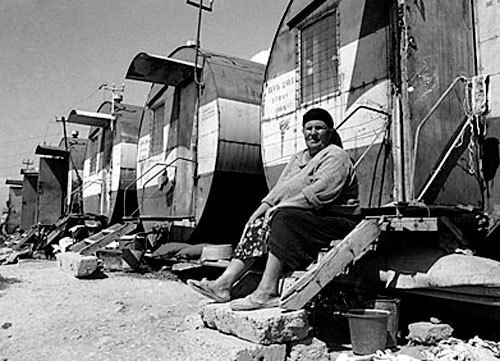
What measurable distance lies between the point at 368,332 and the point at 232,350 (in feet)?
3.23

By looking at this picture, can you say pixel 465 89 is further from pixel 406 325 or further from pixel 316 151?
pixel 406 325

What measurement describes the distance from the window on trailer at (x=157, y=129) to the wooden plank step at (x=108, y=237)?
1.58 meters

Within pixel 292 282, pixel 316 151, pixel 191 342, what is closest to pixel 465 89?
pixel 316 151

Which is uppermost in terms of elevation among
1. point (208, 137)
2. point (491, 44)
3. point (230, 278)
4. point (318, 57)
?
point (318, 57)

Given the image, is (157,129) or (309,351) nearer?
(309,351)

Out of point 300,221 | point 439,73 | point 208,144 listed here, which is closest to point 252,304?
point 300,221

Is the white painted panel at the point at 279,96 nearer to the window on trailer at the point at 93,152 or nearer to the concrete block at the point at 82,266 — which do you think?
the concrete block at the point at 82,266

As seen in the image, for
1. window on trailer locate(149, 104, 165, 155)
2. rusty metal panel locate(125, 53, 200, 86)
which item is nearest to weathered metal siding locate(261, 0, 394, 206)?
rusty metal panel locate(125, 53, 200, 86)

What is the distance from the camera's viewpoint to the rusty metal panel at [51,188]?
53.0 ft

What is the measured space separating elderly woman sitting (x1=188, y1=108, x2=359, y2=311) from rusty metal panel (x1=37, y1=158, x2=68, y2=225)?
44.0 feet

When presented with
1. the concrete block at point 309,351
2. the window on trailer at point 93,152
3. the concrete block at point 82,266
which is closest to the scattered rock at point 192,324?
the concrete block at point 309,351

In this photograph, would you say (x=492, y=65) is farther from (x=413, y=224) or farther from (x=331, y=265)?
(x=331, y=265)

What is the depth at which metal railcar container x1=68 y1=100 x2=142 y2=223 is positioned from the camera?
1223 centimetres

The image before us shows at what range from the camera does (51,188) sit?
16.5m
